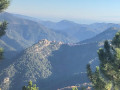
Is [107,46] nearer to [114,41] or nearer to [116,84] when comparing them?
[114,41]

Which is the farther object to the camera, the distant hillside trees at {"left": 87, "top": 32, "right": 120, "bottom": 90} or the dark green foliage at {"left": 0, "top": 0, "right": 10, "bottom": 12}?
the dark green foliage at {"left": 0, "top": 0, "right": 10, "bottom": 12}

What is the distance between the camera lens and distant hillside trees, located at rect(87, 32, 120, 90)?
32.2m

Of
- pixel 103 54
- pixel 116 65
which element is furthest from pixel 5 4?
pixel 116 65

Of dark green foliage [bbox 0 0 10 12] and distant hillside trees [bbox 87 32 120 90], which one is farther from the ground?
dark green foliage [bbox 0 0 10 12]

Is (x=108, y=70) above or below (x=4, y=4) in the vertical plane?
below

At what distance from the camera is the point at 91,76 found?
34.2 metres

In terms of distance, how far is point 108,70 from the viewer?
1287 inches

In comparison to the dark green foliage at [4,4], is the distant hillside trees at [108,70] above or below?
below

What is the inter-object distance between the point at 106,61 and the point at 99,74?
210cm

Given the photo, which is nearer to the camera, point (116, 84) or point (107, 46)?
point (116, 84)

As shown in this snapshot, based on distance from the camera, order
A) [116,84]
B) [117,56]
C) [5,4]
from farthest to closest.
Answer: [5,4] < [116,84] < [117,56]

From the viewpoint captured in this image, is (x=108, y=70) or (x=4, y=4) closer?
(x=108, y=70)

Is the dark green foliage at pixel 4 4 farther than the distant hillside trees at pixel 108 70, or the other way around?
the dark green foliage at pixel 4 4

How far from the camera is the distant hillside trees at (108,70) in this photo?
32156 mm
